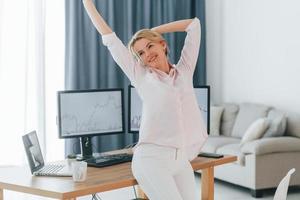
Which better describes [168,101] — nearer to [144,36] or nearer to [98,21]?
[144,36]

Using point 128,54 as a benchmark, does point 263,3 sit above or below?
above

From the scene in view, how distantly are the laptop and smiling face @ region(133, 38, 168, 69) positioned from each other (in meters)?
0.71

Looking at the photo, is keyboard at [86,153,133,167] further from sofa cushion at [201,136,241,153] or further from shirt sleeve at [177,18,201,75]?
sofa cushion at [201,136,241,153]

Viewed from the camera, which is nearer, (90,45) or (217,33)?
(90,45)

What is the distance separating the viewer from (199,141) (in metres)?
2.85

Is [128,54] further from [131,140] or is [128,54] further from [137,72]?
[131,140]

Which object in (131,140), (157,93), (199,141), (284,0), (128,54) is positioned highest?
(284,0)

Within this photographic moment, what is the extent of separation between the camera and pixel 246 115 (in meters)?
5.98

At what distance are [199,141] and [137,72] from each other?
0.48 metres

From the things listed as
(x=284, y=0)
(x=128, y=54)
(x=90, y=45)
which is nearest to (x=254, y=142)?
(x=284, y=0)

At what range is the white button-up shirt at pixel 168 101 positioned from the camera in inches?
105

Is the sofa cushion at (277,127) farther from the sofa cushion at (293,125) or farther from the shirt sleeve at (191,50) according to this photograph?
the shirt sleeve at (191,50)

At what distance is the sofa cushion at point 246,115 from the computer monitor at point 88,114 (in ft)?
8.64

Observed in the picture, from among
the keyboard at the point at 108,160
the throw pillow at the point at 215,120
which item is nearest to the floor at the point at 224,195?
the throw pillow at the point at 215,120
